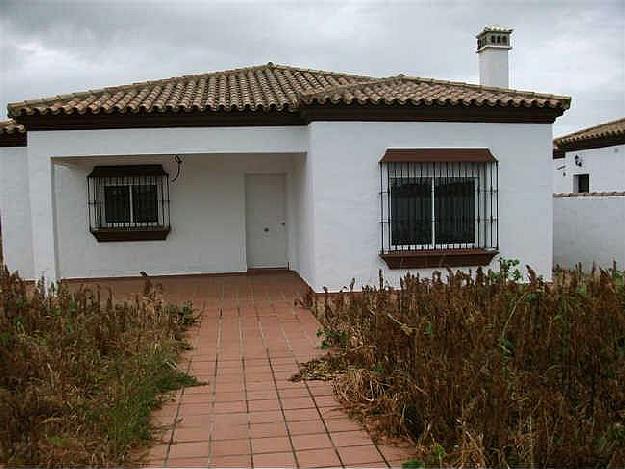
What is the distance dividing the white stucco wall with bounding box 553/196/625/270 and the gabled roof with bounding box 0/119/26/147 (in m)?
12.2

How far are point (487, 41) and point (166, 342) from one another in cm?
1090

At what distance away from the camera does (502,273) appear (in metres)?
6.80

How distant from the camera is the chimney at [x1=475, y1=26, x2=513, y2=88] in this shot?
1476 centimetres

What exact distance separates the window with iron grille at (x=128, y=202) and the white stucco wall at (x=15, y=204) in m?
1.33

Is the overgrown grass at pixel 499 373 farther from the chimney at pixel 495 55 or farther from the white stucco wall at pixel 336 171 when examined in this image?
the chimney at pixel 495 55

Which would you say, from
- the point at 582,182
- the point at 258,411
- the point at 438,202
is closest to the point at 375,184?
the point at 438,202

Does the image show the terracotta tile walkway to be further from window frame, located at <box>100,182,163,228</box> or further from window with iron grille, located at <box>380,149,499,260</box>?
window frame, located at <box>100,182,163,228</box>

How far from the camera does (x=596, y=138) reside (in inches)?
778

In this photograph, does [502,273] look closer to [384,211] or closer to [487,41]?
[384,211]

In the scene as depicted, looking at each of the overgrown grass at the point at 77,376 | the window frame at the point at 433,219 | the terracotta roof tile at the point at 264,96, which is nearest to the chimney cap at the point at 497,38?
the terracotta roof tile at the point at 264,96

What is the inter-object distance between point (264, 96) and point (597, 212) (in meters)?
7.91

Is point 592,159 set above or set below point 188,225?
above

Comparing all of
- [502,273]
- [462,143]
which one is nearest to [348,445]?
[502,273]

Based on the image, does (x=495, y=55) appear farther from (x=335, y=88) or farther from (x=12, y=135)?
(x=12, y=135)
